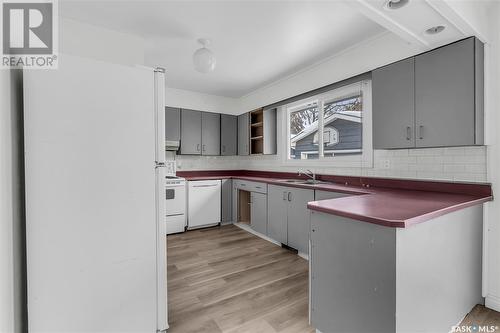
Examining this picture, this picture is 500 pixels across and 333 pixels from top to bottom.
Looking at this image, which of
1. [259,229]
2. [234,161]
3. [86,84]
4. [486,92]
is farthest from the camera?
[234,161]

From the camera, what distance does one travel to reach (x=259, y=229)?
12.2 ft

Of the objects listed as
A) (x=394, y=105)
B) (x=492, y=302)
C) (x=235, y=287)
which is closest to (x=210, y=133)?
(x=235, y=287)

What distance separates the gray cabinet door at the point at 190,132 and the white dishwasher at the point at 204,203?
0.67 m

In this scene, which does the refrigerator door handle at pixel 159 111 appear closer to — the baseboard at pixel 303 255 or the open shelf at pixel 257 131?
the baseboard at pixel 303 255

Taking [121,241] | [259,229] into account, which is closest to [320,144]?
[259,229]

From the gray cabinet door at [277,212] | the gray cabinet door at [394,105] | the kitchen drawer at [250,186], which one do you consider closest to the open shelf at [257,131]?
the kitchen drawer at [250,186]

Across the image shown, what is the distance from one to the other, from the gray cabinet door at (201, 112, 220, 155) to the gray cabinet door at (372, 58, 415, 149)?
297 centimetres

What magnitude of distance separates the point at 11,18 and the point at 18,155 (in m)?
0.74

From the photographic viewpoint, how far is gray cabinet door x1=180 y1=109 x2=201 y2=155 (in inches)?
170

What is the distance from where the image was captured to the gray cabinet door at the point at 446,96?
1.81 meters

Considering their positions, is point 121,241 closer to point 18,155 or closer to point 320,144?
point 18,155

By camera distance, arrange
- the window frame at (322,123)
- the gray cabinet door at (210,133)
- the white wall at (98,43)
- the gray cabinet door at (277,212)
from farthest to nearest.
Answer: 1. the gray cabinet door at (210,133)
2. the gray cabinet door at (277,212)
3. the window frame at (322,123)
4. the white wall at (98,43)

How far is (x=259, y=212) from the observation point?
12.2ft

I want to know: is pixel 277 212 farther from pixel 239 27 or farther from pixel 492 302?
pixel 239 27
